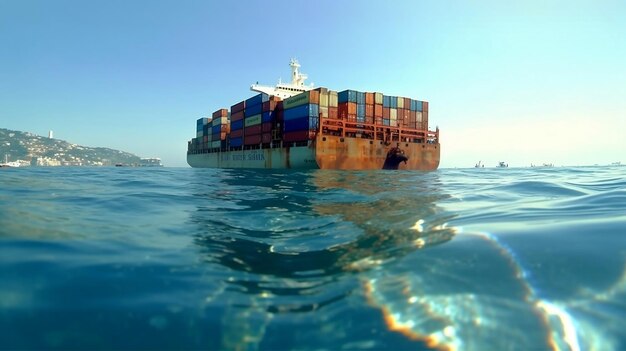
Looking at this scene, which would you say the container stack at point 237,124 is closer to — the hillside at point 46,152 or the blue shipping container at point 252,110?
the blue shipping container at point 252,110

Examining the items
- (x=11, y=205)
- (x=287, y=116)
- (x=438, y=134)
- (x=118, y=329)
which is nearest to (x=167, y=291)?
(x=118, y=329)

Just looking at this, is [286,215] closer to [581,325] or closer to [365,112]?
[581,325]

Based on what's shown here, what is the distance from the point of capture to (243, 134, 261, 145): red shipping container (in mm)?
43906

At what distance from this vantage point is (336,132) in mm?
35031

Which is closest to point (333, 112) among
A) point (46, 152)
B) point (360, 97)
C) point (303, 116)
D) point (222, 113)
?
point (303, 116)

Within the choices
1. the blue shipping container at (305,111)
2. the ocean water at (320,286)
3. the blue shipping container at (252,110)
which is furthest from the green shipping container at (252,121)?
the ocean water at (320,286)

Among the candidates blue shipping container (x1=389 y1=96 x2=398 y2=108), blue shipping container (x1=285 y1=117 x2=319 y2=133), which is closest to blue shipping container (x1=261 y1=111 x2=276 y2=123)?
blue shipping container (x1=285 y1=117 x2=319 y2=133)

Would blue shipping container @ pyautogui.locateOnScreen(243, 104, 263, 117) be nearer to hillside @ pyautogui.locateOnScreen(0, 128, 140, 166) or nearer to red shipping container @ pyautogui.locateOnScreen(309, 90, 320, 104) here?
red shipping container @ pyautogui.locateOnScreen(309, 90, 320, 104)

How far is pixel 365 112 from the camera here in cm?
3803

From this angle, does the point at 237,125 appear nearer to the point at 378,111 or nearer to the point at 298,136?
the point at 298,136

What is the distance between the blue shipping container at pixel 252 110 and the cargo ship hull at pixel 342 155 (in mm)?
5689

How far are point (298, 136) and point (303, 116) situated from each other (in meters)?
2.39

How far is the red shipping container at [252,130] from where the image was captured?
144 ft

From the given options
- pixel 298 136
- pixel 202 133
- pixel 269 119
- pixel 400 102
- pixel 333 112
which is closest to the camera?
pixel 298 136
